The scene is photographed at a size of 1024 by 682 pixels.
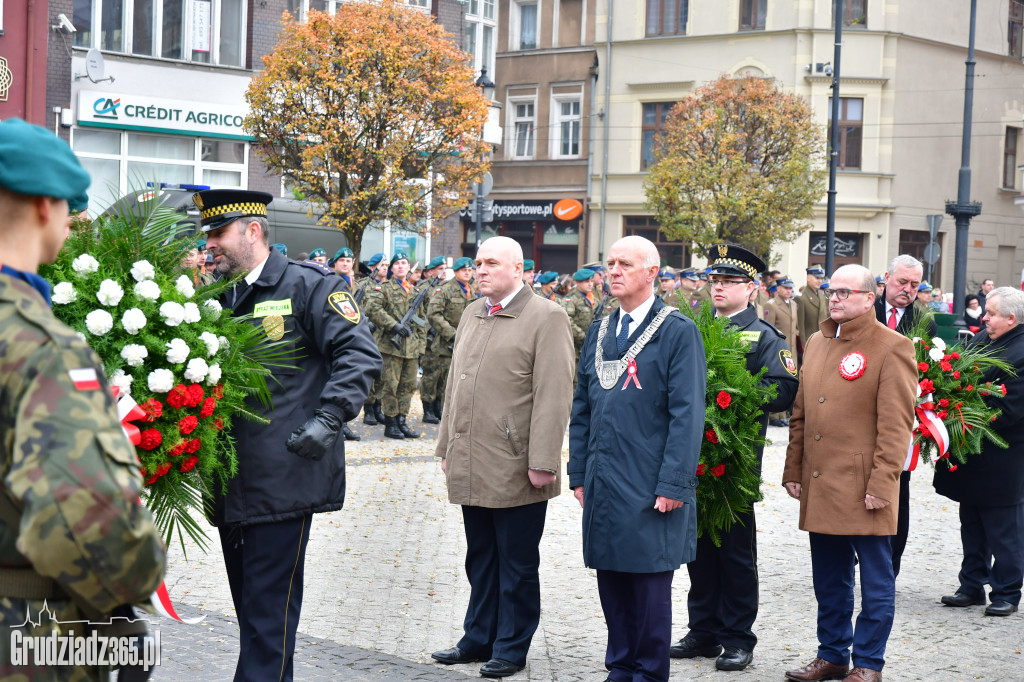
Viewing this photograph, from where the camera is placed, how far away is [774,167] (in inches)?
1179

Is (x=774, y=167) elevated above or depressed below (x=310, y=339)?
above

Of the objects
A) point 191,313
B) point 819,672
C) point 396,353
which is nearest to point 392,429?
point 396,353

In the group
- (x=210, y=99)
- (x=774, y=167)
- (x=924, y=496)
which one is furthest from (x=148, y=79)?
(x=924, y=496)

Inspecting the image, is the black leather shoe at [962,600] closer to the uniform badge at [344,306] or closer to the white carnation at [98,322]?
the uniform badge at [344,306]

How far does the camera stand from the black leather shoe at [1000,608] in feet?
23.7

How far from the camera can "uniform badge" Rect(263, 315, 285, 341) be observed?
465cm

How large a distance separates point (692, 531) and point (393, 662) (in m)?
1.73

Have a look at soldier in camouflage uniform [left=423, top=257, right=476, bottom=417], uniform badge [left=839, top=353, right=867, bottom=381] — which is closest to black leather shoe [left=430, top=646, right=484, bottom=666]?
uniform badge [left=839, top=353, right=867, bottom=381]

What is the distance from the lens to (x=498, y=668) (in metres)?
5.71

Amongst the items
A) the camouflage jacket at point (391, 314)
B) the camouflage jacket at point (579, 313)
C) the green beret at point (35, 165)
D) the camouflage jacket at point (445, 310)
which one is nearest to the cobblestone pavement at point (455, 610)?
the green beret at point (35, 165)

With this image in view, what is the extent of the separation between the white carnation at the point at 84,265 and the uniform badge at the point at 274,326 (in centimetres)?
90

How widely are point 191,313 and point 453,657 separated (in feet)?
8.87

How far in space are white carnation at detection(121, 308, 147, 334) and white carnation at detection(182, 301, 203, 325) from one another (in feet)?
0.66

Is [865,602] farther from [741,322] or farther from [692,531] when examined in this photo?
[741,322]
